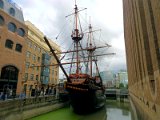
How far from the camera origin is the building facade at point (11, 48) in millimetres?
23938

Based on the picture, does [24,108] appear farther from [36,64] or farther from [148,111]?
[36,64]

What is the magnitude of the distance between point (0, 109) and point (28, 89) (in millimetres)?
20817

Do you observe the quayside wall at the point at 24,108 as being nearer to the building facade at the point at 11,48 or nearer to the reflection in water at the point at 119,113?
the building facade at the point at 11,48

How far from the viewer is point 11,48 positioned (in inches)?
1014

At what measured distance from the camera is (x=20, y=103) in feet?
56.4

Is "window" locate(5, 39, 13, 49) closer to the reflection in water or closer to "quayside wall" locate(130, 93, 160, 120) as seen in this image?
the reflection in water

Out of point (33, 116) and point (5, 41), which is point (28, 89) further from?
point (33, 116)

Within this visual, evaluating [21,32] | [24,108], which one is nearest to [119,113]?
[24,108]

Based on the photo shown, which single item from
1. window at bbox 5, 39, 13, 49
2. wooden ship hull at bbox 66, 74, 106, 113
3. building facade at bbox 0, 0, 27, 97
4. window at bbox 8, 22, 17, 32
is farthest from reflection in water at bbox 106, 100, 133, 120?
window at bbox 8, 22, 17, 32

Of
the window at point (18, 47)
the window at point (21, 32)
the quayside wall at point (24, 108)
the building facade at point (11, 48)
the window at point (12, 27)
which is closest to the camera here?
the quayside wall at point (24, 108)

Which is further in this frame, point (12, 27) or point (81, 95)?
point (12, 27)

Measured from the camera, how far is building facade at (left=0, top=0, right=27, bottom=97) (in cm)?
2394

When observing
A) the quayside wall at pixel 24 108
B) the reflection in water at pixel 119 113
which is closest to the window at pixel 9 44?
the quayside wall at pixel 24 108

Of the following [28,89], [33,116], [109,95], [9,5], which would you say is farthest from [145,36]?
[109,95]
